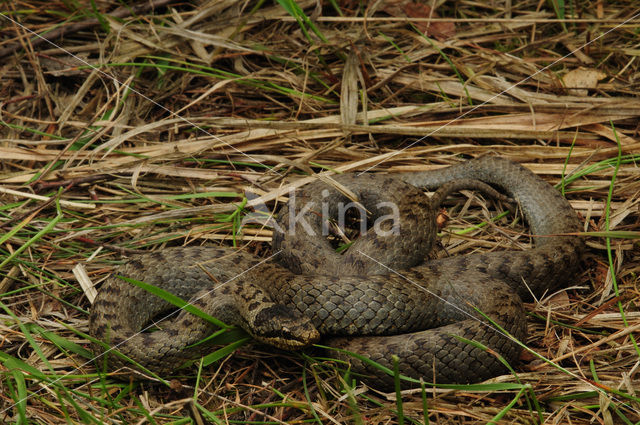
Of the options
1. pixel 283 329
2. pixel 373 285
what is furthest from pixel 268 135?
pixel 283 329

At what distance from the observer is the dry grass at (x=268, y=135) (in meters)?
4.00

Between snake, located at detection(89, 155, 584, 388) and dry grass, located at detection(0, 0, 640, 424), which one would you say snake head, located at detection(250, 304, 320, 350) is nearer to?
snake, located at detection(89, 155, 584, 388)

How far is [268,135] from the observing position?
559cm

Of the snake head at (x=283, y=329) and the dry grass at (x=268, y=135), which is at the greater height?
the dry grass at (x=268, y=135)

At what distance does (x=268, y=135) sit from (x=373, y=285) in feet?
7.14

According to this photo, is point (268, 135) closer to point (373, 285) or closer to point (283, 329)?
point (373, 285)

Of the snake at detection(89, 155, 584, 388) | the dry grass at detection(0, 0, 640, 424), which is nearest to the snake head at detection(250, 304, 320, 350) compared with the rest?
the snake at detection(89, 155, 584, 388)

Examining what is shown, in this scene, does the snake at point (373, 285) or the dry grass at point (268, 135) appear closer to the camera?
the snake at point (373, 285)

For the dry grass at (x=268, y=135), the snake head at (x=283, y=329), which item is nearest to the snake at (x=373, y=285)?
the snake head at (x=283, y=329)

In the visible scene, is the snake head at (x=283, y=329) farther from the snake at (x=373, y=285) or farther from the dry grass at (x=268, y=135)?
the dry grass at (x=268, y=135)

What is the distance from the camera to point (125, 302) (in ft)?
15.1

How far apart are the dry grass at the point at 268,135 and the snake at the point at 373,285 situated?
0.20 meters


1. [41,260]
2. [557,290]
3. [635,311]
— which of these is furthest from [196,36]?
[635,311]

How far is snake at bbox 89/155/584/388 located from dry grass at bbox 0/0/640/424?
0.20m
